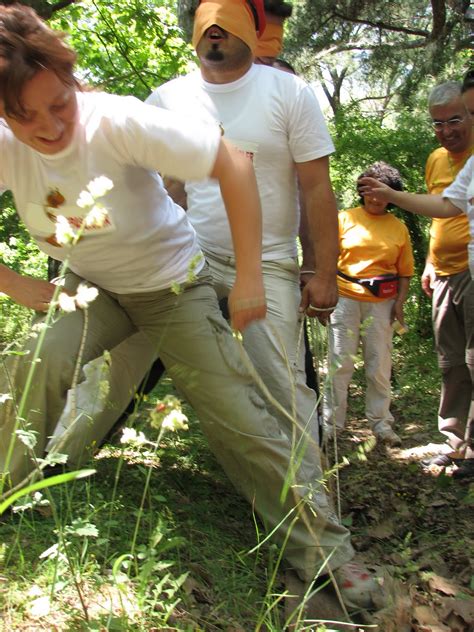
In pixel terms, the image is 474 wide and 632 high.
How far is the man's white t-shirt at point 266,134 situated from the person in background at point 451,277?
5.09ft

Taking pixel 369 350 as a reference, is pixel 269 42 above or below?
above

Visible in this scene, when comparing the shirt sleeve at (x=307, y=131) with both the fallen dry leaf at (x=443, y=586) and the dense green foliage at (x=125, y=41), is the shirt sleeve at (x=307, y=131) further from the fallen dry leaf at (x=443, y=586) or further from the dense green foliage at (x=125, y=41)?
the dense green foliage at (x=125, y=41)

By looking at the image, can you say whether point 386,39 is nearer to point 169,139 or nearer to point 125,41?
point 125,41

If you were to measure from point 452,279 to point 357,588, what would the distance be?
250cm

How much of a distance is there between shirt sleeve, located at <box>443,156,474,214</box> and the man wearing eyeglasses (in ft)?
1.54

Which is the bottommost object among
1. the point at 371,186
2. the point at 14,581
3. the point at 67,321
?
the point at 14,581

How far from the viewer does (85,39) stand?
31.5ft

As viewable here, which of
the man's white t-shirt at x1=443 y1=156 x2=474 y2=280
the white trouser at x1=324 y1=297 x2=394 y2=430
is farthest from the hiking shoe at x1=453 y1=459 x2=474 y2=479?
the man's white t-shirt at x1=443 y1=156 x2=474 y2=280

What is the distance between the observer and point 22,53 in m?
2.02

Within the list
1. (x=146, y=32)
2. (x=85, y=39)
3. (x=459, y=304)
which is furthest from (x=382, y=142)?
(x=85, y=39)

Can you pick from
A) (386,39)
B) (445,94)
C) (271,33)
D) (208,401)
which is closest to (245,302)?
(208,401)

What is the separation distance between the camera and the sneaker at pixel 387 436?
5035mm

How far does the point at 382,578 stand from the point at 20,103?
205 centimetres

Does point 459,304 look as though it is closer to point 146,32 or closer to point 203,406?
point 203,406
